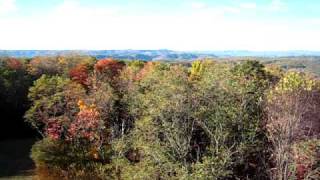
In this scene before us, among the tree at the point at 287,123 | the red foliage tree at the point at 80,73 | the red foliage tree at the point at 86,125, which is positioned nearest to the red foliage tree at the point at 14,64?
the red foliage tree at the point at 80,73

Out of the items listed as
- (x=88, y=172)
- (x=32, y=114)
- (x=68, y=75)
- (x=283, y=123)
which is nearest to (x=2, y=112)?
(x=68, y=75)

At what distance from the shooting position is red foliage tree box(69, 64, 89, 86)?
62062 millimetres

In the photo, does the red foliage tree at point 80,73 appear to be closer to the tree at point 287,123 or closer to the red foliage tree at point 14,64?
the red foliage tree at point 14,64

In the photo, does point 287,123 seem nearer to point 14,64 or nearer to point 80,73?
point 80,73

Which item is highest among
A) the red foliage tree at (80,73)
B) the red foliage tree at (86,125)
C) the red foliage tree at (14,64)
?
the red foliage tree at (14,64)

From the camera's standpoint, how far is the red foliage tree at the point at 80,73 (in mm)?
62062

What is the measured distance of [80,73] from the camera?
6444 cm

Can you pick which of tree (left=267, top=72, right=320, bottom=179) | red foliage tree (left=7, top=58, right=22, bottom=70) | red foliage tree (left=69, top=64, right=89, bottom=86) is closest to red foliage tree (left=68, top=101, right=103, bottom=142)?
tree (left=267, top=72, right=320, bottom=179)

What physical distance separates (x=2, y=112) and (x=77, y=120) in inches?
983

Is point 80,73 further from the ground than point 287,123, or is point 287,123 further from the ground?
point 287,123

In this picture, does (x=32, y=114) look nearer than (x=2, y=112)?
Yes

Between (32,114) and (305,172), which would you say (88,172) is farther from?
(305,172)

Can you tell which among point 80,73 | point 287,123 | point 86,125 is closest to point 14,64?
point 80,73

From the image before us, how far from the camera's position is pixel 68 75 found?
220 feet
